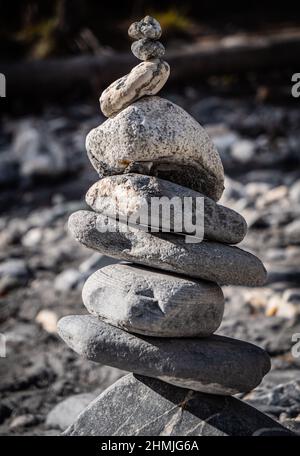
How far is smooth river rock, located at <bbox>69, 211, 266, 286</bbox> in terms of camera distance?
10.3 ft

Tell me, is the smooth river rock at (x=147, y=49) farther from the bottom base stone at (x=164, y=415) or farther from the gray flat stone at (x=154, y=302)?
the bottom base stone at (x=164, y=415)

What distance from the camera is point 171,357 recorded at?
314 cm

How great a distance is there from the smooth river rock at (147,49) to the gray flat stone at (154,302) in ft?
3.10

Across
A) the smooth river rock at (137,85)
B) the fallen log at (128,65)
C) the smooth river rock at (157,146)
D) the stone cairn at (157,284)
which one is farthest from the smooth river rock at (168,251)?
the fallen log at (128,65)

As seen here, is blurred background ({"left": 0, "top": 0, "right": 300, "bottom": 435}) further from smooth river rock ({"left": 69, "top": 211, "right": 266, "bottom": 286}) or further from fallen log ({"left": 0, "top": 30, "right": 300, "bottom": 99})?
smooth river rock ({"left": 69, "top": 211, "right": 266, "bottom": 286})

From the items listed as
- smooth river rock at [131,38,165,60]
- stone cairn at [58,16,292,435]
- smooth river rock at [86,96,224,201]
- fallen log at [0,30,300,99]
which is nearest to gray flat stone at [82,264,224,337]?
stone cairn at [58,16,292,435]

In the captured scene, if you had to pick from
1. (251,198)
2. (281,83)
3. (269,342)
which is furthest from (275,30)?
(269,342)

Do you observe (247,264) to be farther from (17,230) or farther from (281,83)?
(281,83)

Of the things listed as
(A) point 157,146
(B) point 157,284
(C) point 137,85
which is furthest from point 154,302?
(C) point 137,85

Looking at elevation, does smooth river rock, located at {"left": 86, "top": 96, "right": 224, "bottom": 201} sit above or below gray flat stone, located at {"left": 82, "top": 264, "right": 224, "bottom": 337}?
above

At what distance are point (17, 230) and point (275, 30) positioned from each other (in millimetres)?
7703

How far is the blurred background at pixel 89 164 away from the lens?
4805mm

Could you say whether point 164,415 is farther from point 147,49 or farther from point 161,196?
point 147,49

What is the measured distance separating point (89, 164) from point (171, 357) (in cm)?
641
